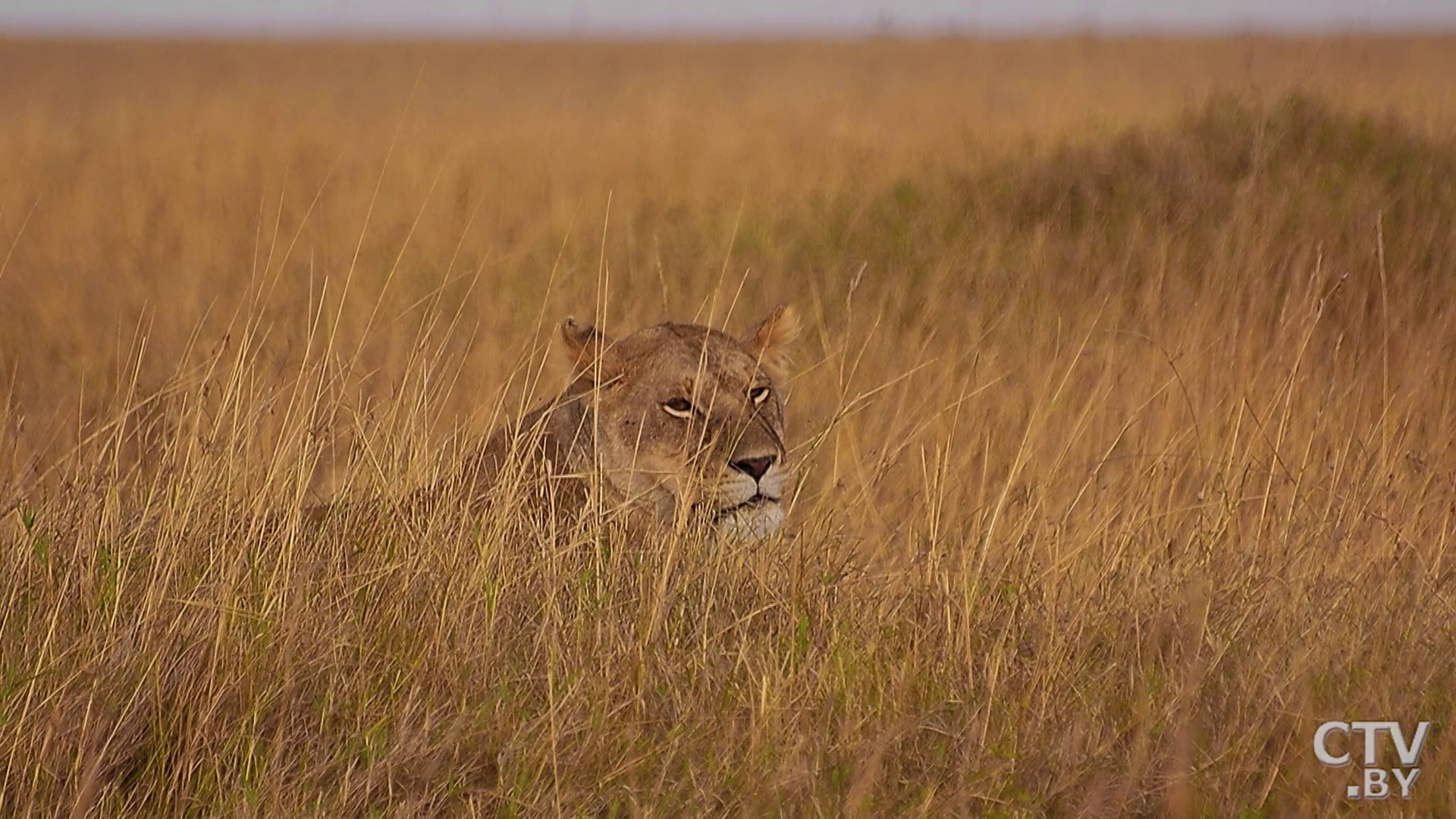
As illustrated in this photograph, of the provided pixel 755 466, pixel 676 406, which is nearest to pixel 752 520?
pixel 755 466

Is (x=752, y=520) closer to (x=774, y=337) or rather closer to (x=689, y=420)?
(x=689, y=420)

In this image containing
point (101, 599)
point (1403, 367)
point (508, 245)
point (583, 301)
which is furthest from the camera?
point (508, 245)

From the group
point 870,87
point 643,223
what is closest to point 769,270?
point 643,223

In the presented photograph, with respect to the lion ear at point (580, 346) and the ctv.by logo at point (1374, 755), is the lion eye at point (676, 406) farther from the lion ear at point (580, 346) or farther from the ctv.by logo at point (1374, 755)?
the ctv.by logo at point (1374, 755)

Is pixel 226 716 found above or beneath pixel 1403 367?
above

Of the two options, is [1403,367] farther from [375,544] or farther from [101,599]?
[101,599]

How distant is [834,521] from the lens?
5.33 metres

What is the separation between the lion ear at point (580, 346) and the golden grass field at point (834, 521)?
0.65ft

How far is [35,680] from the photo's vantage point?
3.44m

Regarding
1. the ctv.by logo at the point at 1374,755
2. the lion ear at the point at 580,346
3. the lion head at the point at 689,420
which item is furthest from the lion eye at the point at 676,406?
the ctv.by logo at the point at 1374,755

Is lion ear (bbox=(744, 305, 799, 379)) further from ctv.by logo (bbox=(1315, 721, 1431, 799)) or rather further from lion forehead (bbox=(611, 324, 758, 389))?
ctv.by logo (bbox=(1315, 721, 1431, 799))

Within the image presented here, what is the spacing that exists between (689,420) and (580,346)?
1.76 feet

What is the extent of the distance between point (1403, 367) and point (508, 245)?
6.22 meters

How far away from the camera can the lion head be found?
4.82 meters
